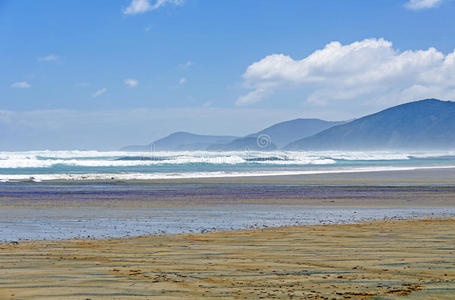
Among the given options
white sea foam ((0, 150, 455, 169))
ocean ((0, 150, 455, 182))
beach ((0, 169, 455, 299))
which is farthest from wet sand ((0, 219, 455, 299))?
white sea foam ((0, 150, 455, 169))

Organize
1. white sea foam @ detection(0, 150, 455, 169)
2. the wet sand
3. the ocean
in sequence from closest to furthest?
the wet sand, the ocean, white sea foam @ detection(0, 150, 455, 169)

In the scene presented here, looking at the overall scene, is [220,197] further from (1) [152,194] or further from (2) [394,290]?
(2) [394,290]

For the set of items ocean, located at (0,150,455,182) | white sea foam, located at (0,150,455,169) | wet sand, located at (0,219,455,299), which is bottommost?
wet sand, located at (0,219,455,299)

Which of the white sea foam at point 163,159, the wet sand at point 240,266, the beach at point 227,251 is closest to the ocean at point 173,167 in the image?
the white sea foam at point 163,159

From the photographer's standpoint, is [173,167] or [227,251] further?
[173,167]

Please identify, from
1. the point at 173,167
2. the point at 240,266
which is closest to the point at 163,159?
the point at 173,167

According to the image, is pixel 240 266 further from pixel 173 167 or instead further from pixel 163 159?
pixel 163 159

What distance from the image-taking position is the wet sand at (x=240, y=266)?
757cm

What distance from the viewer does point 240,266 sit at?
30.6 feet

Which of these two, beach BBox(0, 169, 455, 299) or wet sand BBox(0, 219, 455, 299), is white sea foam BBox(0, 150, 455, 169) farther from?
wet sand BBox(0, 219, 455, 299)

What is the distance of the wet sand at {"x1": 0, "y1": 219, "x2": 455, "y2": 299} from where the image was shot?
757 cm

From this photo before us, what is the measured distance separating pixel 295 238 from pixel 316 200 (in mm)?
11538

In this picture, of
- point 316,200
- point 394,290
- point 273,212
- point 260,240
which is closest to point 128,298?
→ point 394,290

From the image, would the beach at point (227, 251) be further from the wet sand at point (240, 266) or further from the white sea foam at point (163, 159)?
the white sea foam at point (163, 159)
